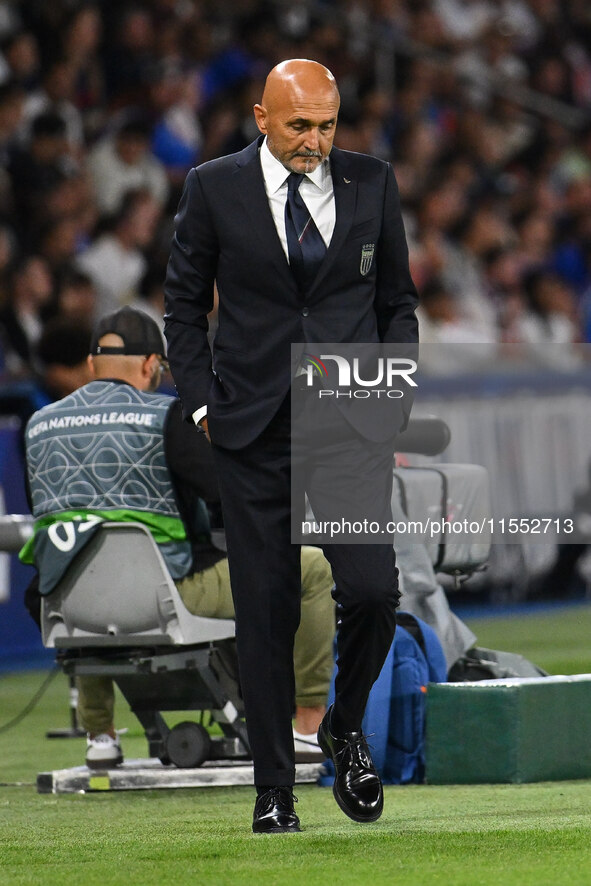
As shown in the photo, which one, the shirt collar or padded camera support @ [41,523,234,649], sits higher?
the shirt collar

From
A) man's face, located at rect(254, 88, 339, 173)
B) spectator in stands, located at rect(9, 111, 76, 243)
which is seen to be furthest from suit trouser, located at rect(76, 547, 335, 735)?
spectator in stands, located at rect(9, 111, 76, 243)

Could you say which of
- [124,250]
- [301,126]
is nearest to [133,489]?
[301,126]

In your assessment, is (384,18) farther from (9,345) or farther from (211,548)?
(211,548)

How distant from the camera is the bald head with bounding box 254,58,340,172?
3.74 meters

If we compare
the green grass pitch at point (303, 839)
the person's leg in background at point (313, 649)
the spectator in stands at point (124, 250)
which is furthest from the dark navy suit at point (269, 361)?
the spectator in stands at point (124, 250)

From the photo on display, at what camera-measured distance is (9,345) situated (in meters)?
9.15

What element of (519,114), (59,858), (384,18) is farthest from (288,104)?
(519,114)

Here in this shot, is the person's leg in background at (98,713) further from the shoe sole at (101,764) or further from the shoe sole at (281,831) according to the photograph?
the shoe sole at (281,831)

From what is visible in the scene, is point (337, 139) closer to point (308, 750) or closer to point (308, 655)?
point (308, 655)

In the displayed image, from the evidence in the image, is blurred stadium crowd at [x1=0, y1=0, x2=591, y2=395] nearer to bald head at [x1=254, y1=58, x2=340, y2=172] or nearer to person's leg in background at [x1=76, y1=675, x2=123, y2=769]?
person's leg in background at [x1=76, y1=675, x2=123, y2=769]

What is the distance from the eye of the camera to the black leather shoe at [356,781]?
3.92 metres

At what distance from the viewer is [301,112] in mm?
3746

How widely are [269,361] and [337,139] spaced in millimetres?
9523

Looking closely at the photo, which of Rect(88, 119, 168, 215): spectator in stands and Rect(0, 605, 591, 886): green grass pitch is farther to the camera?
Rect(88, 119, 168, 215): spectator in stands
